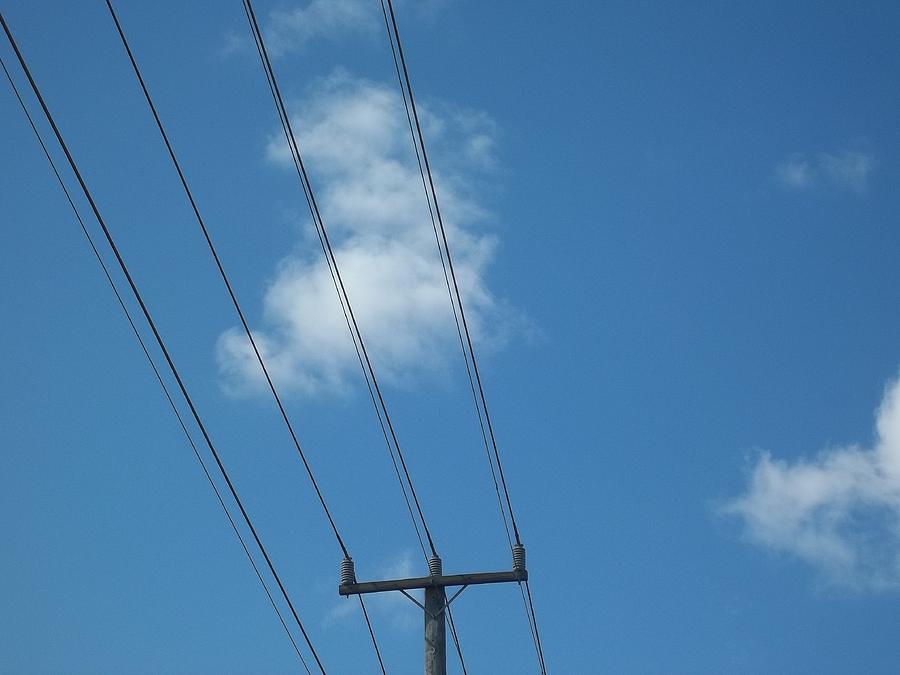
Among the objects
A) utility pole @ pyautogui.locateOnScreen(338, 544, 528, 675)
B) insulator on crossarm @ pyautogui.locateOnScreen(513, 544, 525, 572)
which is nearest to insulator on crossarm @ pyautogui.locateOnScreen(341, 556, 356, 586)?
utility pole @ pyautogui.locateOnScreen(338, 544, 528, 675)

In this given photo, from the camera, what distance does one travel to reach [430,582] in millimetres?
14734

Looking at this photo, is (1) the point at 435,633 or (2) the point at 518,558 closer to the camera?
(1) the point at 435,633

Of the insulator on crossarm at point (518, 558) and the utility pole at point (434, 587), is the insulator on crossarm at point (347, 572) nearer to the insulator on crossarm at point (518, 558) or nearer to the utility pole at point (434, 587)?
the utility pole at point (434, 587)

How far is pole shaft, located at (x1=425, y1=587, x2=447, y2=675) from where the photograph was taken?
13969 mm

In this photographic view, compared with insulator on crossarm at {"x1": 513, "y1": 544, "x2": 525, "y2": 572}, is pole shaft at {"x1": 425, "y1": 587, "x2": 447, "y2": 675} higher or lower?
lower

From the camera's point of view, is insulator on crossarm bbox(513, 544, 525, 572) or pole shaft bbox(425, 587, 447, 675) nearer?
pole shaft bbox(425, 587, 447, 675)

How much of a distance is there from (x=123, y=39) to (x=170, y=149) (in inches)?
43.4

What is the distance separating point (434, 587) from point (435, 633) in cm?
70

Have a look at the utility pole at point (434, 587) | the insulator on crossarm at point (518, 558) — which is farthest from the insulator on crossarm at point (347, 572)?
the insulator on crossarm at point (518, 558)

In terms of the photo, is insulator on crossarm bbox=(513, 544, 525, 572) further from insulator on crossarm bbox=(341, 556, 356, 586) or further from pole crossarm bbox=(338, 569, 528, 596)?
insulator on crossarm bbox=(341, 556, 356, 586)

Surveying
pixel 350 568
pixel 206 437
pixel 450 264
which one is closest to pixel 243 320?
pixel 206 437

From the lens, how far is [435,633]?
1422cm

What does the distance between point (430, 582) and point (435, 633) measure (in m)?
0.73

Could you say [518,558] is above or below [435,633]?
above
